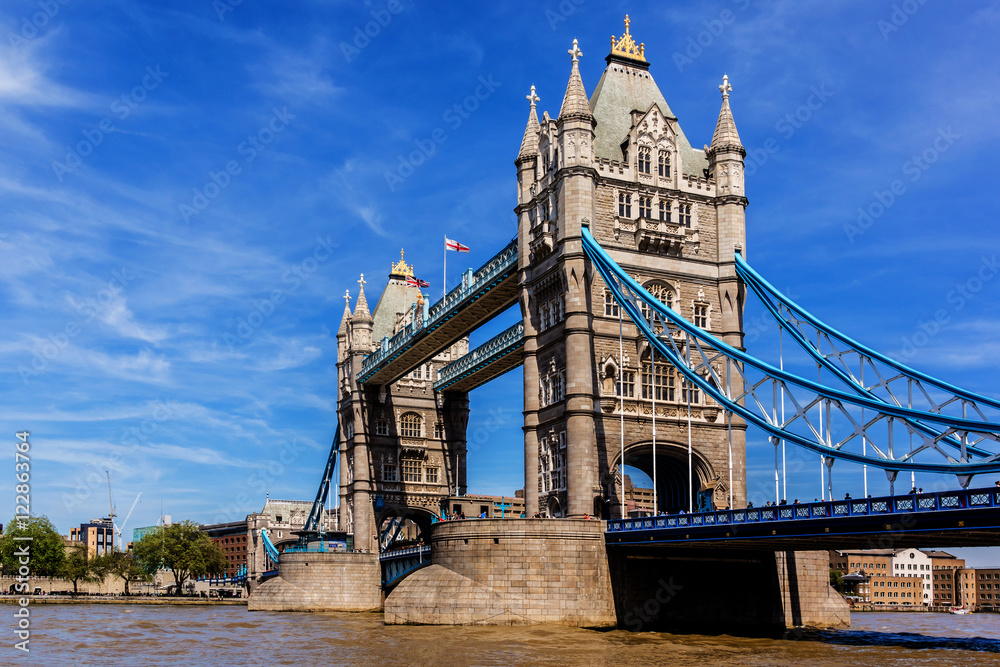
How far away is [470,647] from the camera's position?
41.7 meters

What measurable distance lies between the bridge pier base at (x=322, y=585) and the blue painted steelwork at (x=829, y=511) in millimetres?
39505

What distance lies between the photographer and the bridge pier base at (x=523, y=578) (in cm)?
4919

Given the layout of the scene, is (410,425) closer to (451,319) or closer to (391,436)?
(391,436)

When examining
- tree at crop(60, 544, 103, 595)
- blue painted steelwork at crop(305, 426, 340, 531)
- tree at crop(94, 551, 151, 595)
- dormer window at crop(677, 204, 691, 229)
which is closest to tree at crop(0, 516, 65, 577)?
tree at crop(60, 544, 103, 595)

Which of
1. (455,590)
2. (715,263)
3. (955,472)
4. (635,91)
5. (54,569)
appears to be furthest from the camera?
(54,569)

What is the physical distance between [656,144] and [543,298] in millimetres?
10754

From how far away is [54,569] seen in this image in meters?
119

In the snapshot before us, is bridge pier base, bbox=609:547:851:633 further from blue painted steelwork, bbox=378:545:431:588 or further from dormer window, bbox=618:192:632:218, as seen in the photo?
blue painted steelwork, bbox=378:545:431:588

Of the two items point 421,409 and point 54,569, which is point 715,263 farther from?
point 54,569

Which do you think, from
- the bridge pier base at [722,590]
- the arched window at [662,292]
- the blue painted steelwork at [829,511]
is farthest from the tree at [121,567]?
the blue painted steelwork at [829,511]

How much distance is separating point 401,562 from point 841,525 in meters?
49.2

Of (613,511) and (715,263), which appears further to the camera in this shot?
(715,263)

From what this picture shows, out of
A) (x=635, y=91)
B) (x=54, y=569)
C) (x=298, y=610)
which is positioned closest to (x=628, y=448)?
(x=635, y=91)

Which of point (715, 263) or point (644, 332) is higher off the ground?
point (715, 263)
